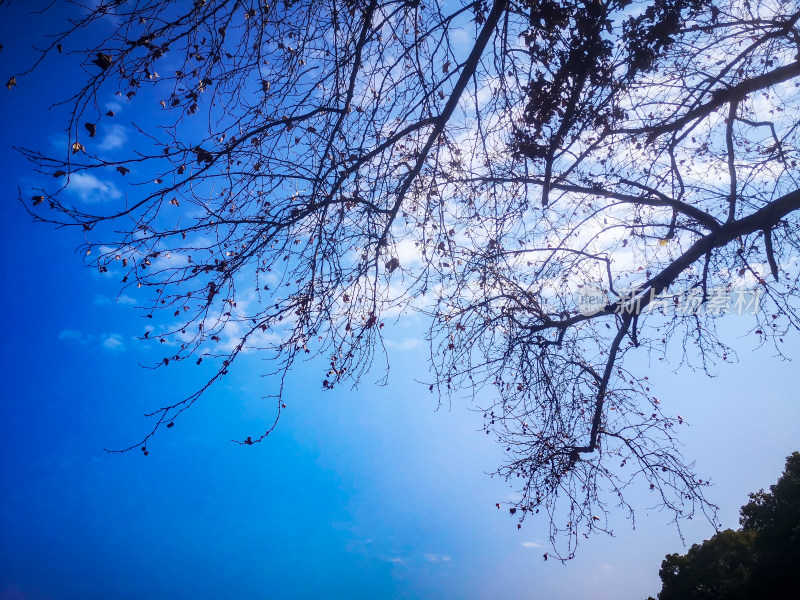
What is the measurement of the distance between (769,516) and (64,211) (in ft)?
73.6

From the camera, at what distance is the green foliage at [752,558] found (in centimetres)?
1407

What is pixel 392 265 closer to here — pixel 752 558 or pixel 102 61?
pixel 102 61

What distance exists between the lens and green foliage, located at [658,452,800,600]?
14070 millimetres

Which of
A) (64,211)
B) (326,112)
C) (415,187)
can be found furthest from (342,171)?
(64,211)

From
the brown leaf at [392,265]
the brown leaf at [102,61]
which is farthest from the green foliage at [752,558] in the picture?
the brown leaf at [102,61]

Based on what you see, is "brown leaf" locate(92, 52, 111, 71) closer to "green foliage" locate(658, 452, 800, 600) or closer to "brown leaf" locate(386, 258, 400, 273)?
"brown leaf" locate(386, 258, 400, 273)

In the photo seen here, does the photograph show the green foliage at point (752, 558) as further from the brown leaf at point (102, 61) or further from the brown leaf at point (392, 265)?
the brown leaf at point (102, 61)

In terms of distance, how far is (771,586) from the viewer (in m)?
13.9

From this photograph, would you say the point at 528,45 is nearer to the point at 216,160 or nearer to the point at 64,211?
the point at 216,160

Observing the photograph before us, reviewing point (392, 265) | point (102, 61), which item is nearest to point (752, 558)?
point (392, 265)

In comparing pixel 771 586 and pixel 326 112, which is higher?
pixel 326 112

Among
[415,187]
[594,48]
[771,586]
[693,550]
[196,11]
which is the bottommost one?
[771,586]

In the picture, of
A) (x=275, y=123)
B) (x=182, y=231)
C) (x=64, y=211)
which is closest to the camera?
(x=64, y=211)

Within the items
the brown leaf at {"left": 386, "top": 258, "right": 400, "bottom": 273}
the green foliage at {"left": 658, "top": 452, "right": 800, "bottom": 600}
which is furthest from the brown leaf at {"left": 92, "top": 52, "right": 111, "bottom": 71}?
the green foliage at {"left": 658, "top": 452, "right": 800, "bottom": 600}
